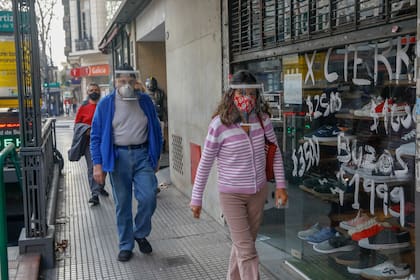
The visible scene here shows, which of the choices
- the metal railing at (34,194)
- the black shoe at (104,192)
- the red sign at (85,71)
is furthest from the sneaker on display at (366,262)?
the red sign at (85,71)

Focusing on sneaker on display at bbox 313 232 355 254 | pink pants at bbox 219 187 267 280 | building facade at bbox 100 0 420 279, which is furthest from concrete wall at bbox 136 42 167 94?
pink pants at bbox 219 187 267 280

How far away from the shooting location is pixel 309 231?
3.97 meters

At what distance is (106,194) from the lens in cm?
722

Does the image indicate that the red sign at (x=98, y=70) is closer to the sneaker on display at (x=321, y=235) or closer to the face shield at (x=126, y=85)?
the face shield at (x=126, y=85)

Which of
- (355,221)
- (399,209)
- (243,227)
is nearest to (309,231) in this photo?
(355,221)

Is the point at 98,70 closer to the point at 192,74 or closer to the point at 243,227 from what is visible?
the point at 192,74

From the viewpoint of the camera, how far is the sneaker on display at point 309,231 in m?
3.89

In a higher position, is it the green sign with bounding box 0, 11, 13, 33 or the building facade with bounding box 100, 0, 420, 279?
the green sign with bounding box 0, 11, 13, 33

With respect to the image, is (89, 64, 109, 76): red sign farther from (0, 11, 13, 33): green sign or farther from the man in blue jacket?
the man in blue jacket

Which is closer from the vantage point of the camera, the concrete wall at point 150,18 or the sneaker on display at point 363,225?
the sneaker on display at point 363,225

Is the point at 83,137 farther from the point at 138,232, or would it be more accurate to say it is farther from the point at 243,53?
the point at 243,53

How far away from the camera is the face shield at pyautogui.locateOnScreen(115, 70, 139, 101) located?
172 inches

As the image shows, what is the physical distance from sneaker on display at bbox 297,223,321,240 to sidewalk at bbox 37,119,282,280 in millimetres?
442

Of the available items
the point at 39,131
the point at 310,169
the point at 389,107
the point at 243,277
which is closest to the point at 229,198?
the point at 243,277
